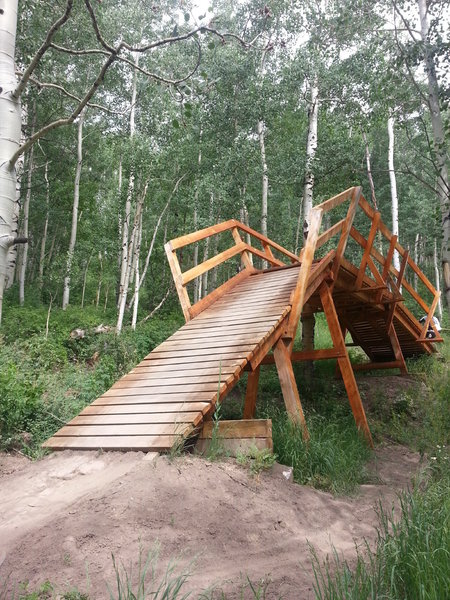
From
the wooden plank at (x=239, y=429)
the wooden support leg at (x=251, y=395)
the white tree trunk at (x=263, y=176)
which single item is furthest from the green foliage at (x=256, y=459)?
the white tree trunk at (x=263, y=176)

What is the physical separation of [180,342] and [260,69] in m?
16.8

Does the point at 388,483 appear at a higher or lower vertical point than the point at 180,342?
lower

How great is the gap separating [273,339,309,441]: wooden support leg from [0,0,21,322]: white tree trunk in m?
3.03

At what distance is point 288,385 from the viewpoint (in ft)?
17.5

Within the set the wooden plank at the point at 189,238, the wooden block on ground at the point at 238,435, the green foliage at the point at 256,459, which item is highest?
the wooden plank at the point at 189,238

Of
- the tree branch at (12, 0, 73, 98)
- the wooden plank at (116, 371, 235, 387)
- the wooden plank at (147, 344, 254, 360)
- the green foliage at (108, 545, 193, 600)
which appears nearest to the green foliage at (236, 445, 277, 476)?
the wooden plank at (116, 371, 235, 387)

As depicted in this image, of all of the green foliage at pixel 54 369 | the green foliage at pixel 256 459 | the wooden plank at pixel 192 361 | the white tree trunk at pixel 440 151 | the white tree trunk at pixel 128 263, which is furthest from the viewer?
the white tree trunk at pixel 128 263

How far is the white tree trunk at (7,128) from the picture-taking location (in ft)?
11.6

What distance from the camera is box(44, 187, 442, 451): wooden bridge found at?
4234mm

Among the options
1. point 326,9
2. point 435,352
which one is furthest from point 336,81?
point 435,352

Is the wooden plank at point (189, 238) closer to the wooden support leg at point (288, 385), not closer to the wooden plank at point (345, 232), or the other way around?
the wooden plank at point (345, 232)

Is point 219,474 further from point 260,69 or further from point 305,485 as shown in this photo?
point 260,69

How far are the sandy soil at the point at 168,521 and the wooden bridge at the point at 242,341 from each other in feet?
1.27

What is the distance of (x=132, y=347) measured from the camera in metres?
9.95
